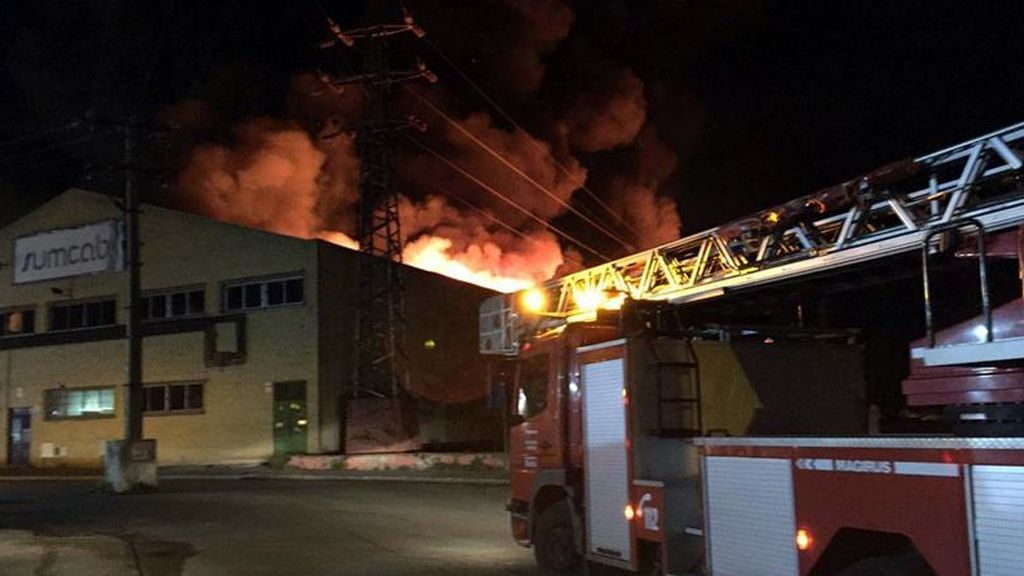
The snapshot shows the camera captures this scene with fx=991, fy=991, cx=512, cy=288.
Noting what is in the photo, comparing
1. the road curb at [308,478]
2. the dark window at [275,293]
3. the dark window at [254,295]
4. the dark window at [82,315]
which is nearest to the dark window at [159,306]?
the dark window at [82,315]

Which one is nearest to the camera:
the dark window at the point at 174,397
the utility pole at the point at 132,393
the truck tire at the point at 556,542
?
the truck tire at the point at 556,542

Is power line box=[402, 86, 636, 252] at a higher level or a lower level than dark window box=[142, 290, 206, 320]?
higher

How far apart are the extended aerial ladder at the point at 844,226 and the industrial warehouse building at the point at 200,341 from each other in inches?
829

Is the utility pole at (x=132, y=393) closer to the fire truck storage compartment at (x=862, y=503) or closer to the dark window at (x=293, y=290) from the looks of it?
the dark window at (x=293, y=290)

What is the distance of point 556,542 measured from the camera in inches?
377

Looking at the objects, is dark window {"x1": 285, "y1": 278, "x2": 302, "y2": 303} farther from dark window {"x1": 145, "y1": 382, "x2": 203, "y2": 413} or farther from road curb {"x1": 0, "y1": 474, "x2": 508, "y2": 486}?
road curb {"x1": 0, "y1": 474, "x2": 508, "y2": 486}

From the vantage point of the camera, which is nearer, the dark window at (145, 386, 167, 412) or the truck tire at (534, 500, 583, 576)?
the truck tire at (534, 500, 583, 576)

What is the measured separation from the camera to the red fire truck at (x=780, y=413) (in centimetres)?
513

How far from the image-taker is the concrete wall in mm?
31609

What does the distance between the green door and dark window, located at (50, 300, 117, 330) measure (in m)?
8.33

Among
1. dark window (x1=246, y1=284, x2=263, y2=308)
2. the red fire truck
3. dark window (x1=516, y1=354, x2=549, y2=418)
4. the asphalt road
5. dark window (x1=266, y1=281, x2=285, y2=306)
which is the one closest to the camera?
the red fire truck

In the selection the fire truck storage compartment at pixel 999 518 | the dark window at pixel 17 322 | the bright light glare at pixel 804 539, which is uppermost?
the dark window at pixel 17 322

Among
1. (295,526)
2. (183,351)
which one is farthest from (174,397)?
(295,526)

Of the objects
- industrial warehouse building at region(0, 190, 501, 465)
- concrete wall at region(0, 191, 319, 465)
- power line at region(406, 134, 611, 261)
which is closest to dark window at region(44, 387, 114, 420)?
industrial warehouse building at region(0, 190, 501, 465)
